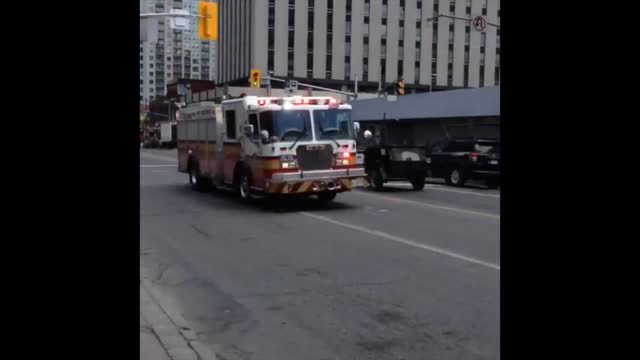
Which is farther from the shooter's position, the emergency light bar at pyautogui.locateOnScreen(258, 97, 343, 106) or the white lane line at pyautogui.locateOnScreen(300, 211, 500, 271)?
the emergency light bar at pyautogui.locateOnScreen(258, 97, 343, 106)

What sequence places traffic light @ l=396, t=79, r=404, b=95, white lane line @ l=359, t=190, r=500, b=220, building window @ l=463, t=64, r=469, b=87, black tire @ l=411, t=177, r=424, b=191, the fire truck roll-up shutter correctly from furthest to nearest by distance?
building window @ l=463, t=64, r=469, b=87 → traffic light @ l=396, t=79, r=404, b=95 → black tire @ l=411, t=177, r=424, b=191 → the fire truck roll-up shutter → white lane line @ l=359, t=190, r=500, b=220

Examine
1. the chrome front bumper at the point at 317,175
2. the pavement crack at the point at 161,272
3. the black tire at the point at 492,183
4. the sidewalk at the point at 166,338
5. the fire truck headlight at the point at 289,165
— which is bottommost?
the pavement crack at the point at 161,272

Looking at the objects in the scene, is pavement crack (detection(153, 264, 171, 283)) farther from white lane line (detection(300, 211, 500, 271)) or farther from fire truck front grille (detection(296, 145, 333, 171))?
fire truck front grille (detection(296, 145, 333, 171))

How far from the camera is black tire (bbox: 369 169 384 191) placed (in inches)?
870

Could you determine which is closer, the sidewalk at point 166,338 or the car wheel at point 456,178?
the sidewalk at point 166,338

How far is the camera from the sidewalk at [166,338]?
5539 millimetres

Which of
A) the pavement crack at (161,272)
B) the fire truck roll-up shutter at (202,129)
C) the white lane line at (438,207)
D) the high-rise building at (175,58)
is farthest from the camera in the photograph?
the high-rise building at (175,58)

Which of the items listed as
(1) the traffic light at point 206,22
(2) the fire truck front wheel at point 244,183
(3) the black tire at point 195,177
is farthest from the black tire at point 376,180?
(1) the traffic light at point 206,22

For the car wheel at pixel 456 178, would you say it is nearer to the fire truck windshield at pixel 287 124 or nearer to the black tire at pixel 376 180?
the black tire at pixel 376 180

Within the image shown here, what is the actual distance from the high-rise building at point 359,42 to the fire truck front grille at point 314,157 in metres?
68.1

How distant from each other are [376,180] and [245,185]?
6077 mm

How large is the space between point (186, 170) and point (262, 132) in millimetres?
Answer: 7176

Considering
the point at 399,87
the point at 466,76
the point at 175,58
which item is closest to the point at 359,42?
the point at 466,76

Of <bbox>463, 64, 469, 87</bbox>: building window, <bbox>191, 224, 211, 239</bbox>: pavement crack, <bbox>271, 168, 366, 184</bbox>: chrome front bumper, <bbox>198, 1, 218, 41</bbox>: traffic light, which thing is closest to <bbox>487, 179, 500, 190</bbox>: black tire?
<bbox>271, 168, 366, 184</bbox>: chrome front bumper
